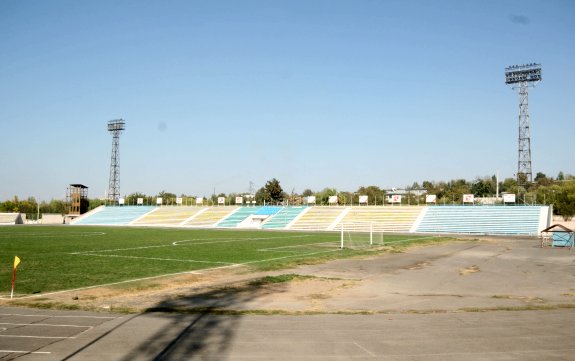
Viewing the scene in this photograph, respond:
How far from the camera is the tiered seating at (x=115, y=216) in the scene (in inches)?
4193

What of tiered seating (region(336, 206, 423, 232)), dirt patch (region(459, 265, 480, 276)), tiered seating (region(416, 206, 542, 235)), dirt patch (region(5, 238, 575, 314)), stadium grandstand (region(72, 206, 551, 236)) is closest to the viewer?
dirt patch (region(5, 238, 575, 314))

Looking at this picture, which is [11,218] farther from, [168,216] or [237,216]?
[237,216]

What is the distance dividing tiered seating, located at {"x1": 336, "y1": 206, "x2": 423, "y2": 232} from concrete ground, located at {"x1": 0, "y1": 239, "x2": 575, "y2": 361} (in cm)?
5758

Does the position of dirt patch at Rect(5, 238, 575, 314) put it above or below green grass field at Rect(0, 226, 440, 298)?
above

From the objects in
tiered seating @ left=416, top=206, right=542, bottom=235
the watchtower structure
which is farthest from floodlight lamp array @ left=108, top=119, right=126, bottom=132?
tiered seating @ left=416, top=206, right=542, bottom=235

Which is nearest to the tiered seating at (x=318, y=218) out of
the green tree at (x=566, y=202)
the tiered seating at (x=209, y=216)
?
the tiered seating at (x=209, y=216)

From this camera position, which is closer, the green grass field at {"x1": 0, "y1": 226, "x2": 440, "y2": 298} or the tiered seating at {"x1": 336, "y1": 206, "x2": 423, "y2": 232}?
the green grass field at {"x1": 0, "y1": 226, "x2": 440, "y2": 298}

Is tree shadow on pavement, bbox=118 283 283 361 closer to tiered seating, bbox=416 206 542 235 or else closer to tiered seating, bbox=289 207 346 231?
tiered seating, bbox=416 206 542 235

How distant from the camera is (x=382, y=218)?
8556cm

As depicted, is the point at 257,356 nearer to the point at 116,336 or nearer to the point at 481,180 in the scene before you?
the point at 116,336

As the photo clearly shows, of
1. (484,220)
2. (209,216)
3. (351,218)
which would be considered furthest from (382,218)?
(209,216)

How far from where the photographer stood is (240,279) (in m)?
23.4

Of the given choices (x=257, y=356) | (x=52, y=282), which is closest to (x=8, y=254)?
(x=52, y=282)

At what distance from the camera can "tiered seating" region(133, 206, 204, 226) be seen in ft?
332
